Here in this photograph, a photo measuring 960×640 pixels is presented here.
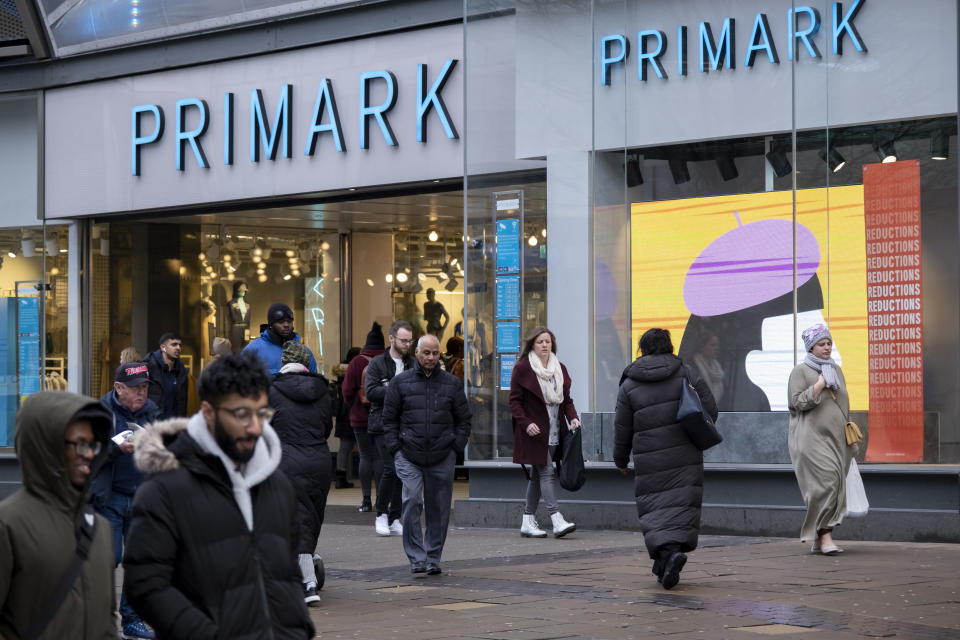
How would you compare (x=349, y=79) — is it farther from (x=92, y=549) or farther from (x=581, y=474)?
(x=92, y=549)

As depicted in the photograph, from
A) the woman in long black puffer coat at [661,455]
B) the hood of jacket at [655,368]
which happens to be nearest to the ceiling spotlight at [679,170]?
the woman in long black puffer coat at [661,455]

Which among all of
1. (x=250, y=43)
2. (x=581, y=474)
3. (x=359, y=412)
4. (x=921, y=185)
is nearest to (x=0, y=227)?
(x=250, y=43)

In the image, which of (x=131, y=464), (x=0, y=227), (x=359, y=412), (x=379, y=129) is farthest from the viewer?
(x=0, y=227)

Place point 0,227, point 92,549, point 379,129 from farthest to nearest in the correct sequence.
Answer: point 0,227, point 379,129, point 92,549

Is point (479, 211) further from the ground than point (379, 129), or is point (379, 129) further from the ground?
point (379, 129)

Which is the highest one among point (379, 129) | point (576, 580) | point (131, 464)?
point (379, 129)

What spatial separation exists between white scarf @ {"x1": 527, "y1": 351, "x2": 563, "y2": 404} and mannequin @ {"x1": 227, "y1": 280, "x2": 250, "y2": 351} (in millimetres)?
8975

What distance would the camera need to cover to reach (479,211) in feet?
49.2

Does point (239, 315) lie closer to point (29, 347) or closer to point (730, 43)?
point (29, 347)

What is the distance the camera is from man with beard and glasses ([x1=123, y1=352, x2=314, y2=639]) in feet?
12.4

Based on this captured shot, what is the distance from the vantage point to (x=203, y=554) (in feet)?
12.5

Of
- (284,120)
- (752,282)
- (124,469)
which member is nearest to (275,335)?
(124,469)

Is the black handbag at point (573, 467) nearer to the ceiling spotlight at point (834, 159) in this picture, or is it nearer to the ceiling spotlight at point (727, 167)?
the ceiling spotlight at point (727, 167)

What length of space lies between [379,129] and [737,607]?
358 inches
